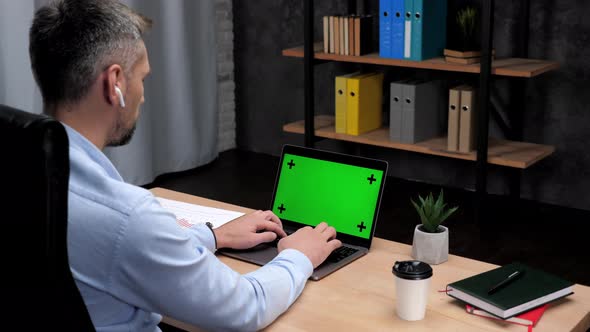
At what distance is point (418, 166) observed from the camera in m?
4.52

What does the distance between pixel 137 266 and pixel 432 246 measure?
2.31 feet

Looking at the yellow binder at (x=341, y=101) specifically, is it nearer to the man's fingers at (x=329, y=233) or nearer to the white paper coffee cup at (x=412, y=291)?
the man's fingers at (x=329, y=233)

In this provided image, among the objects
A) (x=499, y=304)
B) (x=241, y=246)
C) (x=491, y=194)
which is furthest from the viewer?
(x=491, y=194)

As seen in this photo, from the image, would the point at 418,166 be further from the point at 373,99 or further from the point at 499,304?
the point at 499,304

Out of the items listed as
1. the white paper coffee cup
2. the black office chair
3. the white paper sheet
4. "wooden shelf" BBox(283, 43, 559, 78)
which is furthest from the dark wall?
the black office chair

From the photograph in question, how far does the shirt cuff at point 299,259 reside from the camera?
1.58 m

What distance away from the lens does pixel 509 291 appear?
150 cm

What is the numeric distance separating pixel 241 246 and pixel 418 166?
2.86m

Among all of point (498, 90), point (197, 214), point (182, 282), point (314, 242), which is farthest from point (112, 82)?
point (498, 90)

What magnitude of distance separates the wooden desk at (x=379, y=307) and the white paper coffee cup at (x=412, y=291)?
0.7 inches

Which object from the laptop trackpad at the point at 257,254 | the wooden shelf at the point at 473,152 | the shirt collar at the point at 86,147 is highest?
the shirt collar at the point at 86,147

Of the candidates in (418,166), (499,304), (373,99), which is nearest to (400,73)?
(373,99)

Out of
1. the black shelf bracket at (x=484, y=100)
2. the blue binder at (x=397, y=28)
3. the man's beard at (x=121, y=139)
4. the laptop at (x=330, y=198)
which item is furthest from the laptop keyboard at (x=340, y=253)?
the blue binder at (x=397, y=28)

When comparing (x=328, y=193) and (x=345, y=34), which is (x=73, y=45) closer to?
(x=328, y=193)
